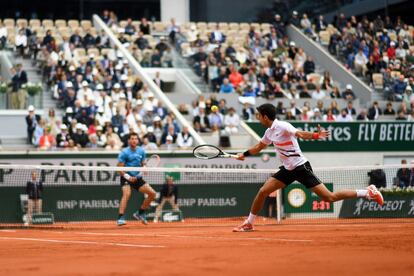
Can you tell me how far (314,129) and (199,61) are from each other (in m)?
5.61

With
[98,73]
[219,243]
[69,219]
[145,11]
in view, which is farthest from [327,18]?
[219,243]

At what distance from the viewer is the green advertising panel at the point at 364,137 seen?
30797 millimetres

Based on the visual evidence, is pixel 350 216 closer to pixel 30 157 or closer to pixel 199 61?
pixel 30 157

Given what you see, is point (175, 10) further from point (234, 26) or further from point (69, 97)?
point (69, 97)

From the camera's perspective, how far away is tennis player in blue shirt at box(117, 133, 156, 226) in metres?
19.4

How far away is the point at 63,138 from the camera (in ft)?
87.2

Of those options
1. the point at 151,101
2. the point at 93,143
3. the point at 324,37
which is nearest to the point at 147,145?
the point at 93,143

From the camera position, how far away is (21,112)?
93.5 ft

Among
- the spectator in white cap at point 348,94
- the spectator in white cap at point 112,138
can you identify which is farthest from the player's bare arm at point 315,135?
the spectator in white cap at point 348,94

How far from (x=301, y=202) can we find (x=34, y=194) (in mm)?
6916

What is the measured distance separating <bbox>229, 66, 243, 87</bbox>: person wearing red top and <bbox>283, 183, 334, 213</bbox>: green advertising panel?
8858mm

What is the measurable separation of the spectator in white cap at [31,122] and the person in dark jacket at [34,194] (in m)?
4.18

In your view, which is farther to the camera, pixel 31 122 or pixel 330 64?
pixel 330 64

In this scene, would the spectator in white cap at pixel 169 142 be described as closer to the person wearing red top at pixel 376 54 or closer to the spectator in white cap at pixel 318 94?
the spectator in white cap at pixel 318 94
